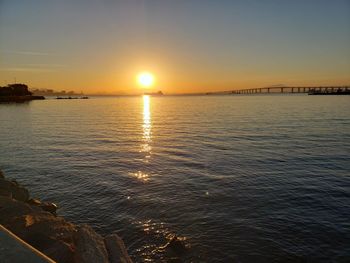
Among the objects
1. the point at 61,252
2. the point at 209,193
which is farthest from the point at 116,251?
the point at 209,193

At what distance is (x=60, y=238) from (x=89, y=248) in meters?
1.25

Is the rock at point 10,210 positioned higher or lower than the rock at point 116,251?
higher

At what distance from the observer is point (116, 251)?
7.45 meters

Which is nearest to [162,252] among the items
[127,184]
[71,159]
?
[127,184]

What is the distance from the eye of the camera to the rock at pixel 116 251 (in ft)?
23.5

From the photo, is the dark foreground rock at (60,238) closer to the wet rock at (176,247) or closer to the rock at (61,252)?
the rock at (61,252)

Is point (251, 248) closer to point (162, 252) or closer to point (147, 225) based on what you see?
point (162, 252)

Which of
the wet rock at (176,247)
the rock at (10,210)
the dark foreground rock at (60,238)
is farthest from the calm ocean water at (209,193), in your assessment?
the rock at (10,210)

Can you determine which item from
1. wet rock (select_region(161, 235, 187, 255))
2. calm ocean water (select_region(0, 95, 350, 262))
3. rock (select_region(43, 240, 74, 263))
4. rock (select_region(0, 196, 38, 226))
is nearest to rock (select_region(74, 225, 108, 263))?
rock (select_region(43, 240, 74, 263))

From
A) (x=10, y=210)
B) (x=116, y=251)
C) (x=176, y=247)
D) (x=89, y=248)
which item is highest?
(x=10, y=210)

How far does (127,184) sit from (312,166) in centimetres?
1277

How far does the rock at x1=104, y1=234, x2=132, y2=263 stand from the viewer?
7170mm

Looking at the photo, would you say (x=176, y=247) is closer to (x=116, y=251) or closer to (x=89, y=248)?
(x=116, y=251)

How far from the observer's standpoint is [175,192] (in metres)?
15.1
